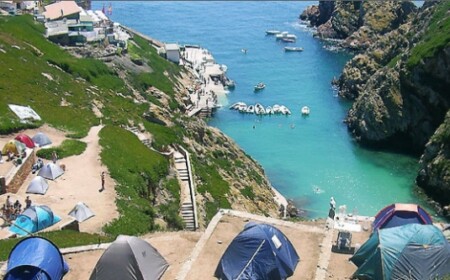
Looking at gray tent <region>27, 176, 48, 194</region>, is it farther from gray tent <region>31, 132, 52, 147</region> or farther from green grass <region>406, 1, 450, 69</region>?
green grass <region>406, 1, 450, 69</region>

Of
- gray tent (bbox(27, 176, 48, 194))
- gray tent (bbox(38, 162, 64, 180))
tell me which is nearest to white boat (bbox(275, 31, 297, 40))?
gray tent (bbox(38, 162, 64, 180))

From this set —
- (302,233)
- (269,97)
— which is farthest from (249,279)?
(269,97)

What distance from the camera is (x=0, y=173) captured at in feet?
138

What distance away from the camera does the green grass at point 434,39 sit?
291 ft

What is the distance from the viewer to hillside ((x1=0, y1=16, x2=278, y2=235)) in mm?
47281

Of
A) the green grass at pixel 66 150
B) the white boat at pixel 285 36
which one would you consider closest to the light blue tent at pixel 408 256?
the green grass at pixel 66 150

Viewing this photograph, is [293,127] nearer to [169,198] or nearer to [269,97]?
[269,97]

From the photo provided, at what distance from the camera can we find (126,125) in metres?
62.2

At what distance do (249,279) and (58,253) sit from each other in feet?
29.6

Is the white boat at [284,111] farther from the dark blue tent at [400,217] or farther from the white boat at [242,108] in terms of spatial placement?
the dark blue tent at [400,217]

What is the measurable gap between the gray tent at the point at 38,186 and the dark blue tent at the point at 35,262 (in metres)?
15.1

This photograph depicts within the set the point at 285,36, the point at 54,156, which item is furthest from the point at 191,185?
the point at 285,36

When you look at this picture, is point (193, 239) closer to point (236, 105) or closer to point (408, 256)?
point (408, 256)

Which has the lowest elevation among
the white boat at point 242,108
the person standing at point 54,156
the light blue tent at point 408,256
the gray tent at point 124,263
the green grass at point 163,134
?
the white boat at point 242,108
